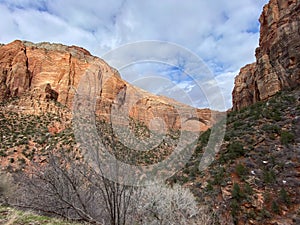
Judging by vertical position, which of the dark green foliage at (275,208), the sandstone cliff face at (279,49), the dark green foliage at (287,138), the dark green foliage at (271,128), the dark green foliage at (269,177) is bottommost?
the dark green foliage at (275,208)

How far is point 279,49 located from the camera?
25.9 m

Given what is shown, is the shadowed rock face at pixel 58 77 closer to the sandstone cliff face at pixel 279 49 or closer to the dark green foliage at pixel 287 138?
the sandstone cliff face at pixel 279 49

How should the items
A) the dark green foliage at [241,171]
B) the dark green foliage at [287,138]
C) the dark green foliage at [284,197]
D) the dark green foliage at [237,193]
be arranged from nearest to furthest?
1. the dark green foliage at [284,197]
2. the dark green foliage at [237,193]
3. the dark green foliage at [241,171]
4. the dark green foliage at [287,138]

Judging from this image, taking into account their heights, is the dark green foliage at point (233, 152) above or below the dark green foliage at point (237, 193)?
above

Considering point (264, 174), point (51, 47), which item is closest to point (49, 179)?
point (264, 174)

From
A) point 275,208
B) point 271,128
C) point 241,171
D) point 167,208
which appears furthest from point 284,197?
point 271,128

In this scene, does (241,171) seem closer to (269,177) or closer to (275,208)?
(269,177)

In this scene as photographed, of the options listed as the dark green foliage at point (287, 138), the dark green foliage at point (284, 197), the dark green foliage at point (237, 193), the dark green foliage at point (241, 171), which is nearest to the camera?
the dark green foliage at point (284, 197)

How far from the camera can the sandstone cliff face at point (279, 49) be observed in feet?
77.5

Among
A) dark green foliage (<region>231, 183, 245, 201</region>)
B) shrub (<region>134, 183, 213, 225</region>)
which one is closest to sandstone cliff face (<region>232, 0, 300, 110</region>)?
dark green foliage (<region>231, 183, 245, 201</region>)

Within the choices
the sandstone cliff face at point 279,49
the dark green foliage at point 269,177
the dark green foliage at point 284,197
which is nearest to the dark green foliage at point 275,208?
the dark green foliage at point 284,197

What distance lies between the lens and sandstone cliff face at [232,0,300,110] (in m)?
23.6

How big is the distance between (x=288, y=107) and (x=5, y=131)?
93.4ft

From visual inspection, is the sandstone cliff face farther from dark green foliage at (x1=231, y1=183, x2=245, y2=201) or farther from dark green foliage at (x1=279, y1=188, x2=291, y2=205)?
dark green foliage at (x1=231, y1=183, x2=245, y2=201)
